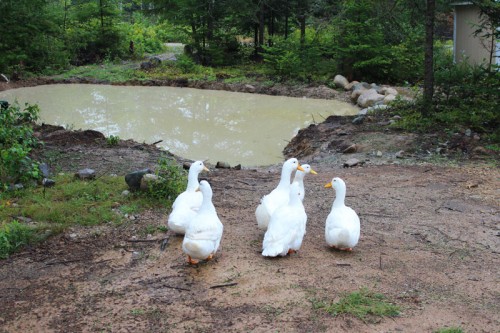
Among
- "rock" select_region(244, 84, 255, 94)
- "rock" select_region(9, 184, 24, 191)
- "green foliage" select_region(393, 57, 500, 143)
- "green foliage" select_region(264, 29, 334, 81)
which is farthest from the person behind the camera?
"green foliage" select_region(264, 29, 334, 81)

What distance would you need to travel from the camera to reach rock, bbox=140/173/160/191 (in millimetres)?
7953

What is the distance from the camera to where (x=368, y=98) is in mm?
18781

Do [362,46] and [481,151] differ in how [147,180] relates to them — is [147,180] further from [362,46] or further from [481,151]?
[362,46]

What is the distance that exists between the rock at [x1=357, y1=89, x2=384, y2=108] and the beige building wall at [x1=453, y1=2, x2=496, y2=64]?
4379mm

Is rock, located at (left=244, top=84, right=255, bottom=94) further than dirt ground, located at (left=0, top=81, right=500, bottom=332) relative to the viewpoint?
Yes

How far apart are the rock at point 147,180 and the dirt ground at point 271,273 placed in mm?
528

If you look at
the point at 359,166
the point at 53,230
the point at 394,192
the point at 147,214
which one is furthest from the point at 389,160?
the point at 53,230

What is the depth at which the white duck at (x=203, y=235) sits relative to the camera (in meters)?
5.66

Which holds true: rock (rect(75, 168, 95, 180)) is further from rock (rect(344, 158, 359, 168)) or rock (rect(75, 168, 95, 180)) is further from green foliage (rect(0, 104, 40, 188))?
rock (rect(344, 158, 359, 168))

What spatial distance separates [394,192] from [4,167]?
6066mm

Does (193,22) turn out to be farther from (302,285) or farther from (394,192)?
(302,285)

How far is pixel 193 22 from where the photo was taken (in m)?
28.2

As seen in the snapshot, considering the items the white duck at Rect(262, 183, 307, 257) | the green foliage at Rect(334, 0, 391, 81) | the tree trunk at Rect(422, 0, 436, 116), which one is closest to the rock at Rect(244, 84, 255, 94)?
the green foliage at Rect(334, 0, 391, 81)

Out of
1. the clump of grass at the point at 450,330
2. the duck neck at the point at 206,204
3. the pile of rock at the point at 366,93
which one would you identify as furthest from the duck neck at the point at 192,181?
the pile of rock at the point at 366,93
